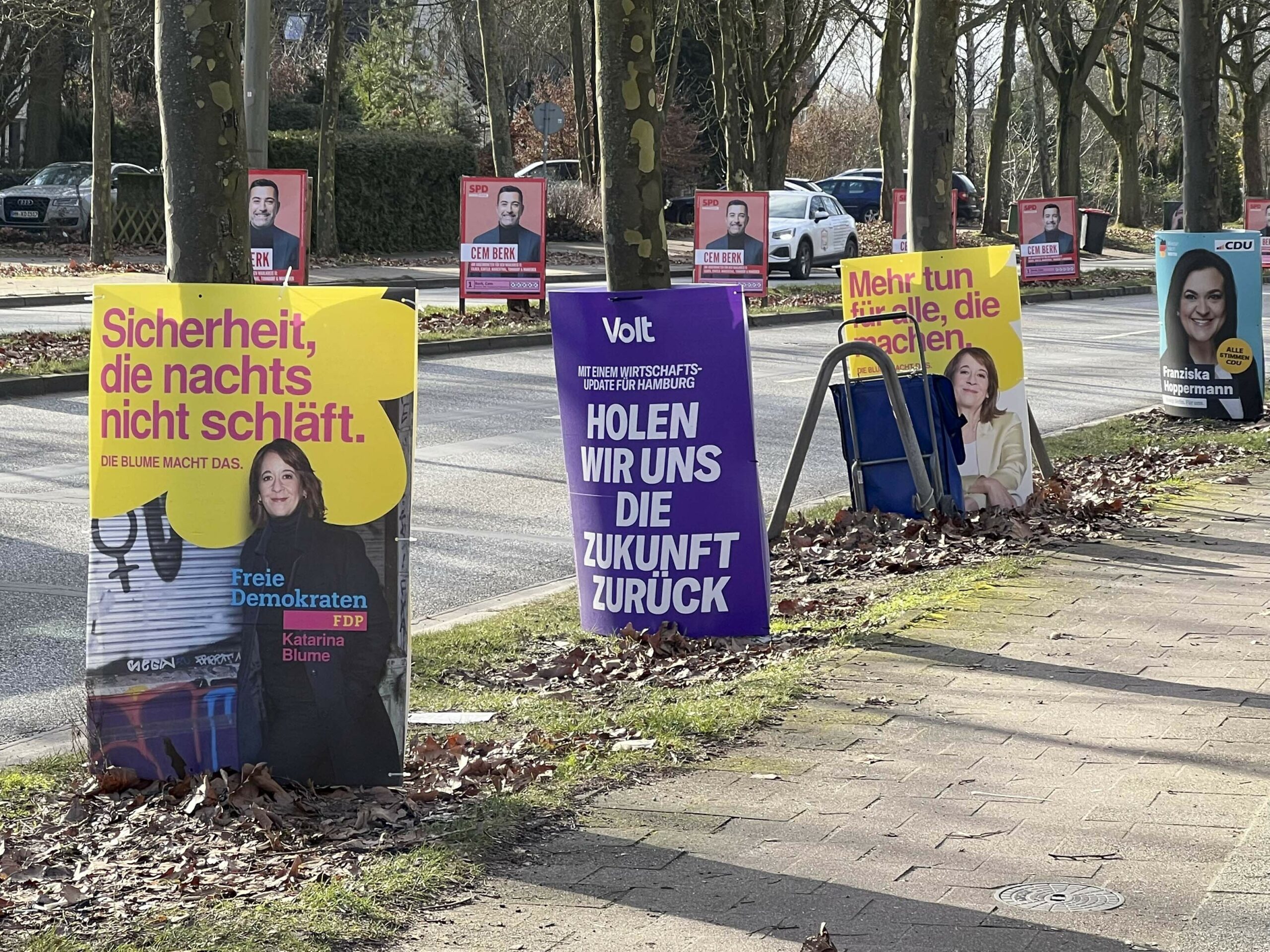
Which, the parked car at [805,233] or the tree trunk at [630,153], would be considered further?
the parked car at [805,233]

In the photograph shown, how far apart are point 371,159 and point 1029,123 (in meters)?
45.9

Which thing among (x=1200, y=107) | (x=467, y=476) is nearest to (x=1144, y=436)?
(x=1200, y=107)

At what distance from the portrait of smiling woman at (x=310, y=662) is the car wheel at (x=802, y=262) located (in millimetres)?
29182

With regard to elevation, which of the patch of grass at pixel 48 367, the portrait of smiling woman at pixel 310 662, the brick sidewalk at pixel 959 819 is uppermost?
the patch of grass at pixel 48 367

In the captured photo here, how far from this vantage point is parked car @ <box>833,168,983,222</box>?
4741 cm

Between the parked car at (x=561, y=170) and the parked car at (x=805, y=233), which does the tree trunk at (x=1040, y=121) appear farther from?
the parked car at (x=805, y=233)

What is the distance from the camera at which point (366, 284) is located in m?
25.5

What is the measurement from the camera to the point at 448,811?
466cm

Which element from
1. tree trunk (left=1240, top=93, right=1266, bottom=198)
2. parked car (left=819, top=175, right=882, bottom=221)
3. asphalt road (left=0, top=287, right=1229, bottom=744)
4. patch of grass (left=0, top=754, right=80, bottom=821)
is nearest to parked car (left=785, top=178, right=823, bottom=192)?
parked car (left=819, top=175, right=882, bottom=221)

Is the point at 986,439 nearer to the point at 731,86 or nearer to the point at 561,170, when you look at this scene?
the point at 731,86

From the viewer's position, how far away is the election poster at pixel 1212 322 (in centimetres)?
1298

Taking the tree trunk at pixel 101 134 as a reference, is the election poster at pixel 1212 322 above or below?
below

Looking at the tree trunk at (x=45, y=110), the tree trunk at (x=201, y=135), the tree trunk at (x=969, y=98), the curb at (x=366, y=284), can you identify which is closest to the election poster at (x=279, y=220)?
the curb at (x=366, y=284)

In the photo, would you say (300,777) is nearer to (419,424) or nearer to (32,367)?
(419,424)
